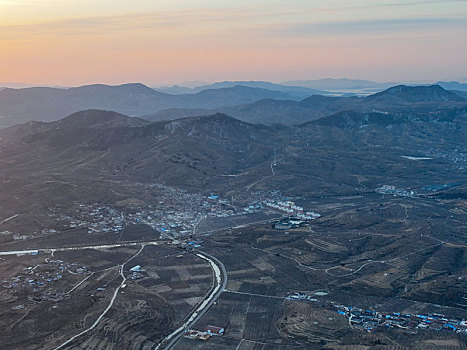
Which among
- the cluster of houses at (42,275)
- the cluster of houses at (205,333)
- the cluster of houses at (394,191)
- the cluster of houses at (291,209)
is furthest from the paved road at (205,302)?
the cluster of houses at (394,191)

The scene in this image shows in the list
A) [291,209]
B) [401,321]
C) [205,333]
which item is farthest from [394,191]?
[205,333]

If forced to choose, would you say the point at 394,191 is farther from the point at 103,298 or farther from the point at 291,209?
the point at 103,298

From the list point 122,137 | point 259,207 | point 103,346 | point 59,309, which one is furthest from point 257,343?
point 122,137

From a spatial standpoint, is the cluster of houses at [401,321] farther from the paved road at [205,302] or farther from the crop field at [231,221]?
the crop field at [231,221]

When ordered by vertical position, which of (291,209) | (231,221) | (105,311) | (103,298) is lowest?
(231,221)

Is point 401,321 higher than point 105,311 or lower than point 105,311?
higher
